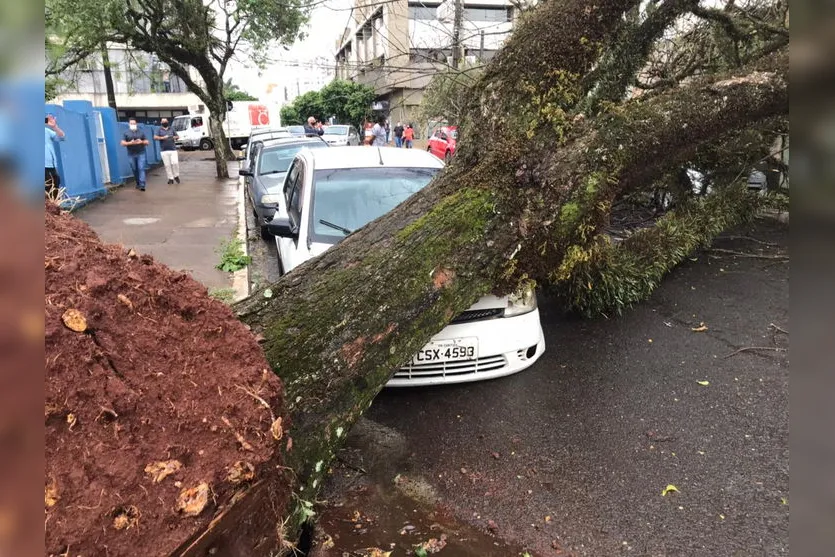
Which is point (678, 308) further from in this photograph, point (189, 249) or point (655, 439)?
point (189, 249)

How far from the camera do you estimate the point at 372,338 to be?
10.1 feet

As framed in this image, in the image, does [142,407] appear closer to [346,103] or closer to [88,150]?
[88,150]

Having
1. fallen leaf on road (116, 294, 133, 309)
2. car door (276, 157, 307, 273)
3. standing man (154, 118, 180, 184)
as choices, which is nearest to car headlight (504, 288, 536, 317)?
car door (276, 157, 307, 273)

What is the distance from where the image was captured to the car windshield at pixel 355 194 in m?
5.24

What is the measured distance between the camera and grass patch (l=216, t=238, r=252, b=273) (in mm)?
7773

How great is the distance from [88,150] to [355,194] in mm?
10279

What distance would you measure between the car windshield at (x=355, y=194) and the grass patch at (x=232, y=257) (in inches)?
103

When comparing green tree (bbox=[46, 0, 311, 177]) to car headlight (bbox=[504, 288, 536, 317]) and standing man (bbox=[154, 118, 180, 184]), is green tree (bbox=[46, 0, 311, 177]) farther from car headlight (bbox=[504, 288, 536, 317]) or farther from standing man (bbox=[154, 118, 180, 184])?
car headlight (bbox=[504, 288, 536, 317])

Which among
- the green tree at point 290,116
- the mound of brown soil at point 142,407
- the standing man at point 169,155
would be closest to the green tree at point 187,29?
the standing man at point 169,155

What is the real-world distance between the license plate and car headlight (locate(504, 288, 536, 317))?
38 cm

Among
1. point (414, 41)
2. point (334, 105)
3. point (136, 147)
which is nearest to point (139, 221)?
point (136, 147)

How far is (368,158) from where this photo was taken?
618cm

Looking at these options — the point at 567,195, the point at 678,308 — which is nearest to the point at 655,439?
the point at 567,195

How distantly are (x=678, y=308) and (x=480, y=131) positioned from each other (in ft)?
12.2
